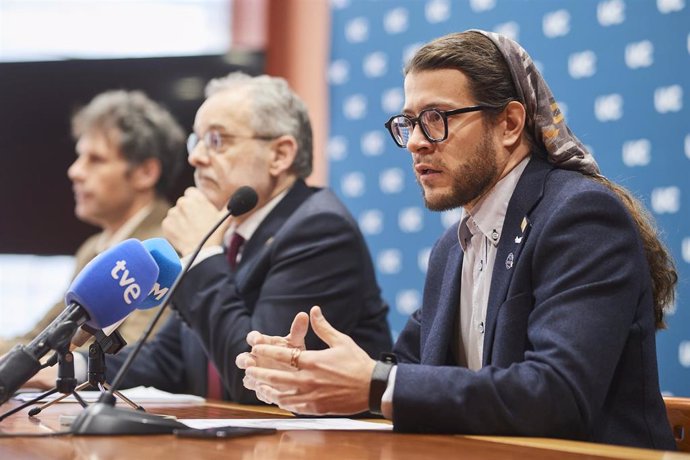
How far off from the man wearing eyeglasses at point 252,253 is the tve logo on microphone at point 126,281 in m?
0.82

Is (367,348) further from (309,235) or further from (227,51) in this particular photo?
(227,51)

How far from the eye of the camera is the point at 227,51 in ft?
14.6

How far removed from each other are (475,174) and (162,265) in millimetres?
637

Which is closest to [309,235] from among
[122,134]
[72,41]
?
[122,134]

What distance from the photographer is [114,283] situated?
1.59m

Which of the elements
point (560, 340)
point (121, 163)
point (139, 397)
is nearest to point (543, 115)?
point (560, 340)

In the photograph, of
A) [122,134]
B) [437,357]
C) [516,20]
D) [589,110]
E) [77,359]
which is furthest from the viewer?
[122,134]

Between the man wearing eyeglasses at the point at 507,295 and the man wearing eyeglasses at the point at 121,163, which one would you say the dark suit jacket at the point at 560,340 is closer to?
the man wearing eyeglasses at the point at 507,295

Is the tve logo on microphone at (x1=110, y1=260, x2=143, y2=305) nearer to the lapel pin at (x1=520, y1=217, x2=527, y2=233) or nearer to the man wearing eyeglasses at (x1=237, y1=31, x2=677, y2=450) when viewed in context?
the man wearing eyeglasses at (x1=237, y1=31, x2=677, y2=450)

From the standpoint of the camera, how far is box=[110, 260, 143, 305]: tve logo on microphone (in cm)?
160

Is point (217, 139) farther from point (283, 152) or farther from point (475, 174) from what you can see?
point (475, 174)

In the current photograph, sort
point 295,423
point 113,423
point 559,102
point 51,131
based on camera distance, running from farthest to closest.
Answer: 1. point 51,131
2. point 559,102
3. point 295,423
4. point 113,423

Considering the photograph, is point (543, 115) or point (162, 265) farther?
point (543, 115)

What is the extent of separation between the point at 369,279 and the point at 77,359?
2.65 ft
